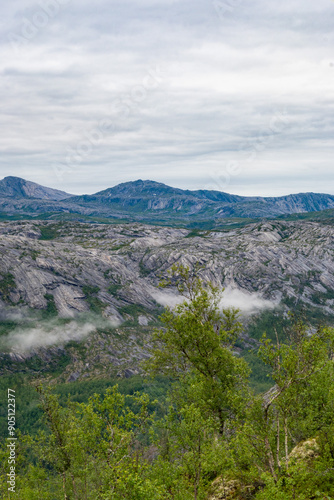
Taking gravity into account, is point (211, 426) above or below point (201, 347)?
below

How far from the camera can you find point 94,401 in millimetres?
37531

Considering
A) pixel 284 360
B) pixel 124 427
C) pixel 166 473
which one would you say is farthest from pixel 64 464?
pixel 284 360

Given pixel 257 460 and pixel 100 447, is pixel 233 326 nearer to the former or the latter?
pixel 257 460

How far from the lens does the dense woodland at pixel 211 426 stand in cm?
2909

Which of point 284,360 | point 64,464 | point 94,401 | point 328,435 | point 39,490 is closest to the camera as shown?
point 284,360

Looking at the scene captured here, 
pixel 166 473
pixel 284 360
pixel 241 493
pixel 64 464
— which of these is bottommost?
pixel 64 464

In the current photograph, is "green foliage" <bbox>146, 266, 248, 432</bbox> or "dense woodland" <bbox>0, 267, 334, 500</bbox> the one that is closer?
"dense woodland" <bbox>0, 267, 334, 500</bbox>

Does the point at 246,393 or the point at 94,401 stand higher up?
the point at 246,393

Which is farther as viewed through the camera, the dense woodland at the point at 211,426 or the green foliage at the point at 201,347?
the green foliage at the point at 201,347

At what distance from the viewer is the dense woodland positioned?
29094 mm

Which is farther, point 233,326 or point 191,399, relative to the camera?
point 233,326

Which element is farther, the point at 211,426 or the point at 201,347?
the point at 201,347

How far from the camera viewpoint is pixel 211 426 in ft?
127

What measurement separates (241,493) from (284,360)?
18216mm
